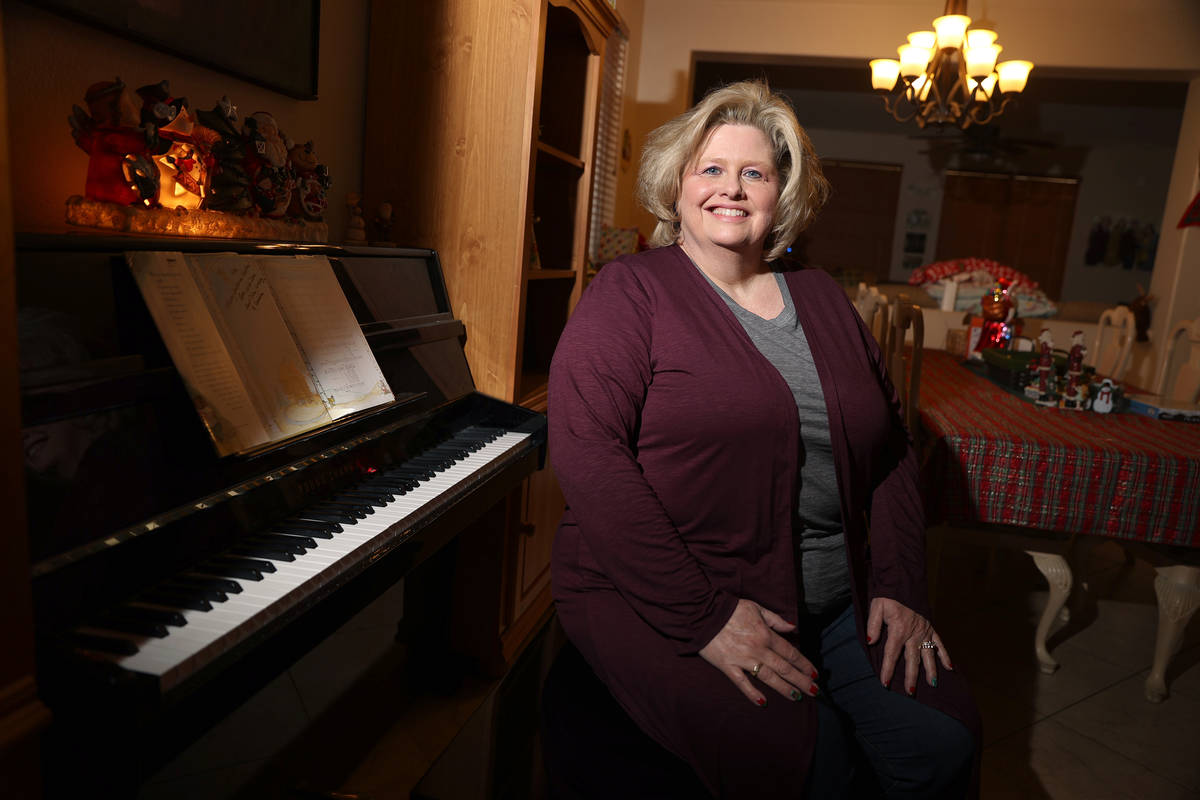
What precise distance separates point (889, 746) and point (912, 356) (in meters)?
1.53

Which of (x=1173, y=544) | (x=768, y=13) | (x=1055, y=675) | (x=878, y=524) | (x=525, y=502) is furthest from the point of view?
(x=768, y=13)

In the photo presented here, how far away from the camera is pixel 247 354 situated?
1.28 m

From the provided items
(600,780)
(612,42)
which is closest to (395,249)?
(600,780)

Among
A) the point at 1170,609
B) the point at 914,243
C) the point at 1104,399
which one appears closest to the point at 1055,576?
the point at 1170,609

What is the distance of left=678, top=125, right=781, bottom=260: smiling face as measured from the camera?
1442mm

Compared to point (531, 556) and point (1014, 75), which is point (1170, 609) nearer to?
point (531, 556)

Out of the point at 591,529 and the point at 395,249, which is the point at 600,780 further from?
the point at 395,249

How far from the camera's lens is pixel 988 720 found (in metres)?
2.20

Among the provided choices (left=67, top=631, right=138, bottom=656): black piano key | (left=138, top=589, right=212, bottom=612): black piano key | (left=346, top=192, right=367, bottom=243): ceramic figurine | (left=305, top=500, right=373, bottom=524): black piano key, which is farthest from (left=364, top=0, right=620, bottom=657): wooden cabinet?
(left=67, top=631, right=138, bottom=656): black piano key

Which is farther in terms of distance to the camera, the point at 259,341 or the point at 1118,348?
the point at 1118,348

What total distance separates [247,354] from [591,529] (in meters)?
0.61

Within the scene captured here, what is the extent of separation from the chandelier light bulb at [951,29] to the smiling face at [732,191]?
9.70ft

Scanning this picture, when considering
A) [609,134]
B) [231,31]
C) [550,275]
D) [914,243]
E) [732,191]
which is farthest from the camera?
[914,243]

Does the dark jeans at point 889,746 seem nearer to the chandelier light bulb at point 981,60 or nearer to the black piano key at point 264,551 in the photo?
the black piano key at point 264,551
